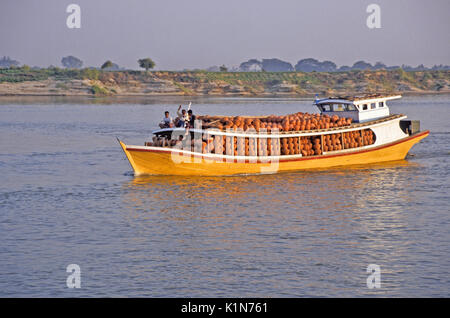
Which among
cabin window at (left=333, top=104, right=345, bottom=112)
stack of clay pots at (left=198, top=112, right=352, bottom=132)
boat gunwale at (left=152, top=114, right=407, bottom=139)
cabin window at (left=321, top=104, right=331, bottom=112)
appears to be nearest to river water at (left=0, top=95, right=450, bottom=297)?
boat gunwale at (left=152, top=114, right=407, bottom=139)

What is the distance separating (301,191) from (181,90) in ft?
417

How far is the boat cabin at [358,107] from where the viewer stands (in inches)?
1508

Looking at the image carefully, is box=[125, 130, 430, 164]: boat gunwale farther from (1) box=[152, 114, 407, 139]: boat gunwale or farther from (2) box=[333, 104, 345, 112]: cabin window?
(2) box=[333, 104, 345, 112]: cabin window

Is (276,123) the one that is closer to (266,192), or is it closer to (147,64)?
(266,192)

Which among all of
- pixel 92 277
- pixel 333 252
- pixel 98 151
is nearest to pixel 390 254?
pixel 333 252

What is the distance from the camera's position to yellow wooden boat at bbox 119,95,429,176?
31641 mm

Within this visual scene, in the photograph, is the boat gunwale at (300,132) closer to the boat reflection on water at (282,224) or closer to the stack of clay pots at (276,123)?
the stack of clay pots at (276,123)

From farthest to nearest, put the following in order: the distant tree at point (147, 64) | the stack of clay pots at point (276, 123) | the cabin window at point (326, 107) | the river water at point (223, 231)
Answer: the distant tree at point (147, 64)
the cabin window at point (326, 107)
the stack of clay pots at point (276, 123)
the river water at point (223, 231)

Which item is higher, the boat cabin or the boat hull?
the boat cabin

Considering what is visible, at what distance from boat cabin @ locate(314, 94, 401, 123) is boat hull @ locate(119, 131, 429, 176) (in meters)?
2.29

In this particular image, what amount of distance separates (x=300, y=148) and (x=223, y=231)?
12730mm

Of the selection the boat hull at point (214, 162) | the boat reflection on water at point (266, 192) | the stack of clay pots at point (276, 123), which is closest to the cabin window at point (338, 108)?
the stack of clay pots at point (276, 123)

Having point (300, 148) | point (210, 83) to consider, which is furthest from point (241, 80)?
point (300, 148)

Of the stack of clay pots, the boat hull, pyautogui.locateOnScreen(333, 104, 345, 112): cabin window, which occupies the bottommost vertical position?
the boat hull
